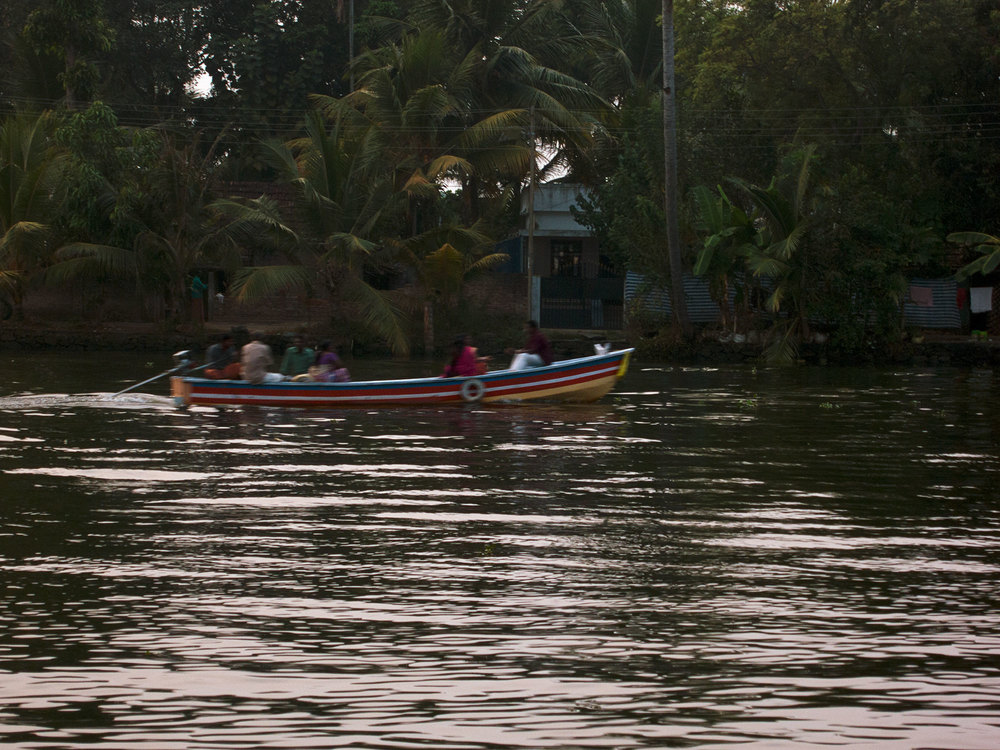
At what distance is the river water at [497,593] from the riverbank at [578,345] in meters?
16.2

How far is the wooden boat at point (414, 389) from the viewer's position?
1941 centimetres

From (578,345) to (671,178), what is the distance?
5585mm

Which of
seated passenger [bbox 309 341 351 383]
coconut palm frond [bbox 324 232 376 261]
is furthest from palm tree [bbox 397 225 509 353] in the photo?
seated passenger [bbox 309 341 351 383]

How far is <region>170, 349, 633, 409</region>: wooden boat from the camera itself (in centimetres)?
1941

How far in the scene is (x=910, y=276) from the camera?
35.0 meters

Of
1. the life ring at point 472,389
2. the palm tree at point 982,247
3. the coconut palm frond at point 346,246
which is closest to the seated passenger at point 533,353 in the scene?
the life ring at point 472,389

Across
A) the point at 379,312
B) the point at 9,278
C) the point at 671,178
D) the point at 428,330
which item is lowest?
the point at 428,330

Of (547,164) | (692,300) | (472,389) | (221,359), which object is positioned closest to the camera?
(472,389)

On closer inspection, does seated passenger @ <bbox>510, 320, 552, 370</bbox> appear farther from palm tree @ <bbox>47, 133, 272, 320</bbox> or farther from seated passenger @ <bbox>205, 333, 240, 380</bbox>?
palm tree @ <bbox>47, 133, 272, 320</bbox>

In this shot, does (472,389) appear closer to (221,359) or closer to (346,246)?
(221,359)

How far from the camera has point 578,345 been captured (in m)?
34.1

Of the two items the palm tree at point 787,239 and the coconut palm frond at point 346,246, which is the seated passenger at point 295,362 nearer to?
the coconut palm frond at point 346,246

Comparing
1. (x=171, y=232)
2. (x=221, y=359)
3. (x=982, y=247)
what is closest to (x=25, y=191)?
(x=171, y=232)

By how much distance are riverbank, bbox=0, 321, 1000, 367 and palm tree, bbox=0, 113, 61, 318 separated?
2038mm
